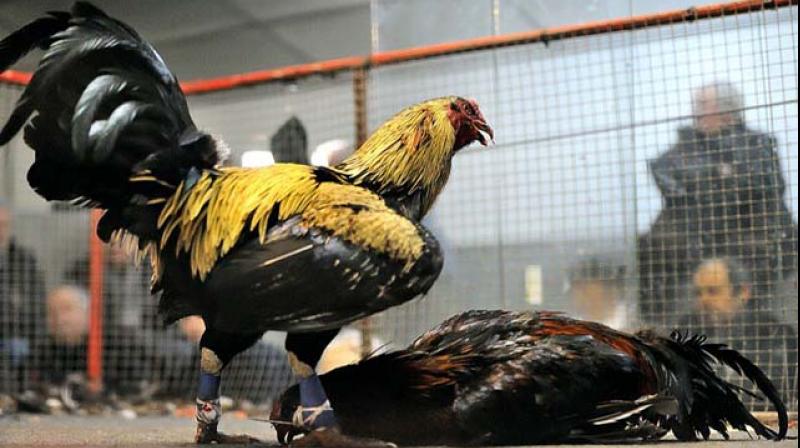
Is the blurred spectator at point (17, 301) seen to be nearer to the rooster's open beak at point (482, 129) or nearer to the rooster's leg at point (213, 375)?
the rooster's leg at point (213, 375)

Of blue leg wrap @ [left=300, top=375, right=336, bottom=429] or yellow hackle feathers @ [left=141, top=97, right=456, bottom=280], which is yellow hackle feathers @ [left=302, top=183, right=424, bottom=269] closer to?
yellow hackle feathers @ [left=141, top=97, right=456, bottom=280]

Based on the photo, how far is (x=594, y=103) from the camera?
1382 mm

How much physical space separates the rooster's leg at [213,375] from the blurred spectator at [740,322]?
85 cm

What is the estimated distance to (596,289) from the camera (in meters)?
1.29

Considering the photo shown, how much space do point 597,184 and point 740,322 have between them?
457 millimetres

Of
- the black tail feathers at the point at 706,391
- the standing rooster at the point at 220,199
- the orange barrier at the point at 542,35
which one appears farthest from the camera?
the orange barrier at the point at 542,35

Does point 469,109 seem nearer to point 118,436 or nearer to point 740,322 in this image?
point 118,436

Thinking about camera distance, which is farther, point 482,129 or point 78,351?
point 78,351

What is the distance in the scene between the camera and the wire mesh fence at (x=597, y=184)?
1179mm

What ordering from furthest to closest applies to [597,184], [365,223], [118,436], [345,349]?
1. [597,184]
2. [118,436]
3. [345,349]
4. [365,223]

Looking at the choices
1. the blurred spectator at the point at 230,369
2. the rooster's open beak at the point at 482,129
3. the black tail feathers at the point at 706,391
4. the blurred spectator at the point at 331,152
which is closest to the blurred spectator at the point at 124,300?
the blurred spectator at the point at 230,369

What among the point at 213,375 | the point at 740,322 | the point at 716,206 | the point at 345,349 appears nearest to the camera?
the point at 213,375

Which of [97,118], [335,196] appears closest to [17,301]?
[97,118]

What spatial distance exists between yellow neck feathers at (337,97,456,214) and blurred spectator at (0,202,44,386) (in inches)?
22.7
